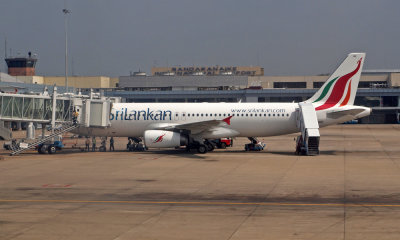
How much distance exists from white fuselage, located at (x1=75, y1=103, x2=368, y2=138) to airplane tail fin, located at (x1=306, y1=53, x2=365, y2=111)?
5.24 ft

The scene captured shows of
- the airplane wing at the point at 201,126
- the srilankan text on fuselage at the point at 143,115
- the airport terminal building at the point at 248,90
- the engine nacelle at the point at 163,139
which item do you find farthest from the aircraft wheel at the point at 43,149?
the airport terminal building at the point at 248,90

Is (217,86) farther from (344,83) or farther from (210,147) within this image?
(344,83)

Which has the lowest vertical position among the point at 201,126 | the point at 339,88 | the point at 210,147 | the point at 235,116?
the point at 210,147

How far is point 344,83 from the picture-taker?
49.9 m

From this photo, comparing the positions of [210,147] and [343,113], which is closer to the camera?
[343,113]

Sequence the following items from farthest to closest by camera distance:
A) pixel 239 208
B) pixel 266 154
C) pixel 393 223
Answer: pixel 266 154, pixel 239 208, pixel 393 223

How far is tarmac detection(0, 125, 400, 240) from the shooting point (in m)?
20.2

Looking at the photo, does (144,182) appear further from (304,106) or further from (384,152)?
(384,152)

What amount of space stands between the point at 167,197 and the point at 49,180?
31.9 ft

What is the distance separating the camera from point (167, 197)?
27.2 m

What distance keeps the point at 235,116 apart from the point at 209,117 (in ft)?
8.03

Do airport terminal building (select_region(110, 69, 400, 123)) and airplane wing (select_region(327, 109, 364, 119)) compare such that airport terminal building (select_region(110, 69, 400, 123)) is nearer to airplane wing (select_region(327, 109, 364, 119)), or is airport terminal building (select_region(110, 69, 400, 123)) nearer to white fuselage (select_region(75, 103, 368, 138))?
white fuselage (select_region(75, 103, 368, 138))

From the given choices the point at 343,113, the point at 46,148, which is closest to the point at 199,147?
the point at 343,113

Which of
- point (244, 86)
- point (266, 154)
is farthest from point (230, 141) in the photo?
point (244, 86)
